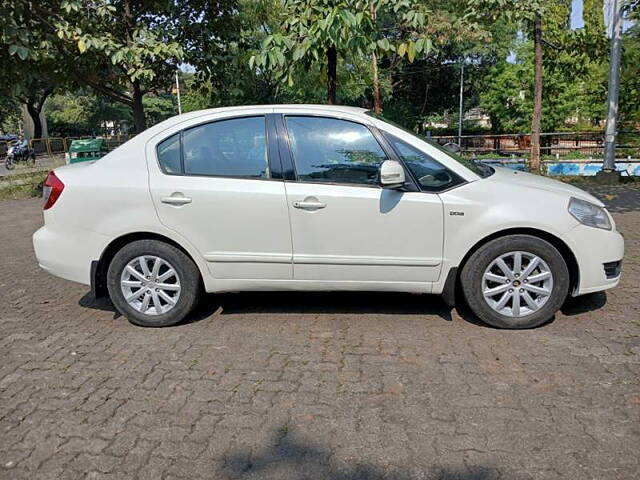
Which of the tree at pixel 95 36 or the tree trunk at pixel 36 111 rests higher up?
the tree trunk at pixel 36 111

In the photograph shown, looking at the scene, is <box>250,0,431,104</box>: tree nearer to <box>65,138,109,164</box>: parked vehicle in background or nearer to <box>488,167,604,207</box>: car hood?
<box>488,167,604,207</box>: car hood

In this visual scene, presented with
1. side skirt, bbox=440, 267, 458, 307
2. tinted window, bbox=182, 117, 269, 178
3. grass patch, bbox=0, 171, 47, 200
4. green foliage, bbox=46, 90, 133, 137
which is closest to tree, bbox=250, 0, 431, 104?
tinted window, bbox=182, 117, 269, 178

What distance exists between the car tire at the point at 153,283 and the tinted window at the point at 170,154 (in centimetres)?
58

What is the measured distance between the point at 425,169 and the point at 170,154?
6.41 feet

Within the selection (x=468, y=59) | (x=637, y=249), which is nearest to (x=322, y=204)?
(x=637, y=249)

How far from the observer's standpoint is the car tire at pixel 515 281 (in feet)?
12.2

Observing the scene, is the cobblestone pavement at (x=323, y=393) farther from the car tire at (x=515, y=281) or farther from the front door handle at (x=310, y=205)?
the front door handle at (x=310, y=205)

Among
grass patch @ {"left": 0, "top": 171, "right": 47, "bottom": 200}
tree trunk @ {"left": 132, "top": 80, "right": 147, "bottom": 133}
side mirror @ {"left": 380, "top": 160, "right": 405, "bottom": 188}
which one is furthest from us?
grass patch @ {"left": 0, "top": 171, "right": 47, "bottom": 200}

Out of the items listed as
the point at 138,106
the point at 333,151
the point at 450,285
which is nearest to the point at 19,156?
the point at 138,106

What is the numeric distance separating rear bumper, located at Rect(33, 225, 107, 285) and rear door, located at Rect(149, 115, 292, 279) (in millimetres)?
628

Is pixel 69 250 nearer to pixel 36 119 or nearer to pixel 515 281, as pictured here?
pixel 515 281

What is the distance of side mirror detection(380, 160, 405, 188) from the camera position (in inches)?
142

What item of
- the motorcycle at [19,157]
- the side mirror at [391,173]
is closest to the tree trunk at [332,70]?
the side mirror at [391,173]

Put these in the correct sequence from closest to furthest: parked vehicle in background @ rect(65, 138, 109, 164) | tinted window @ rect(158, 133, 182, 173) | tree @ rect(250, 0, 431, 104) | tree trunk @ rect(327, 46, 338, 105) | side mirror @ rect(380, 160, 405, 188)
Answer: side mirror @ rect(380, 160, 405, 188), tinted window @ rect(158, 133, 182, 173), tree @ rect(250, 0, 431, 104), tree trunk @ rect(327, 46, 338, 105), parked vehicle in background @ rect(65, 138, 109, 164)
